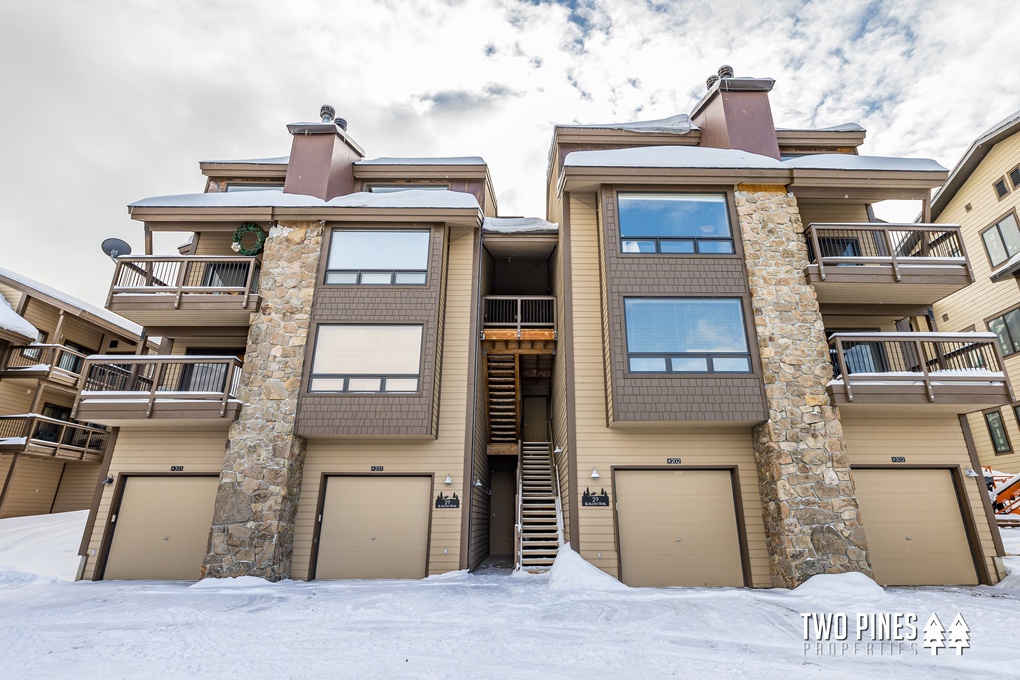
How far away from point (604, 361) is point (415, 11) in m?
12.1

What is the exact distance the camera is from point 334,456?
11.1 meters

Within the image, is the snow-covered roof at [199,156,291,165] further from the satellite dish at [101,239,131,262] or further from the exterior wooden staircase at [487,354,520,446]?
the exterior wooden staircase at [487,354,520,446]

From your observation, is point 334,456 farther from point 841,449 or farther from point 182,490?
point 841,449

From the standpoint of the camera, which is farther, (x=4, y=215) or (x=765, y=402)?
(x=4, y=215)

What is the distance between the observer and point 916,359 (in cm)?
1141

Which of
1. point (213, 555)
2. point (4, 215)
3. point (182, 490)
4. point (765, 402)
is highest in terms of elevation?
point (4, 215)

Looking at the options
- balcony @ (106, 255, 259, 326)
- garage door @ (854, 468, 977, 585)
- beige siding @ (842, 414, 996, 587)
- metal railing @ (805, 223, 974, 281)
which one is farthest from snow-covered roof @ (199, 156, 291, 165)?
garage door @ (854, 468, 977, 585)

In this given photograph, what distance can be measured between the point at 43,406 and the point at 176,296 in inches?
513

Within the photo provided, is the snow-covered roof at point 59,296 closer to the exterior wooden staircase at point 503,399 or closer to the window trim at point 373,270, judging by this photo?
the window trim at point 373,270

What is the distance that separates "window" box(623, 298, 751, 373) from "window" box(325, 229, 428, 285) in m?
5.44

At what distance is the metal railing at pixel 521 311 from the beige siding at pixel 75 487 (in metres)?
17.8

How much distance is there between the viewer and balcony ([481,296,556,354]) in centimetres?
1327

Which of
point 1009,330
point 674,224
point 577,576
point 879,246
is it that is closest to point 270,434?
point 577,576

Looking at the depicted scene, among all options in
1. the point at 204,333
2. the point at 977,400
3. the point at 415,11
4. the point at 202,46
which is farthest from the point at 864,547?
the point at 202,46
